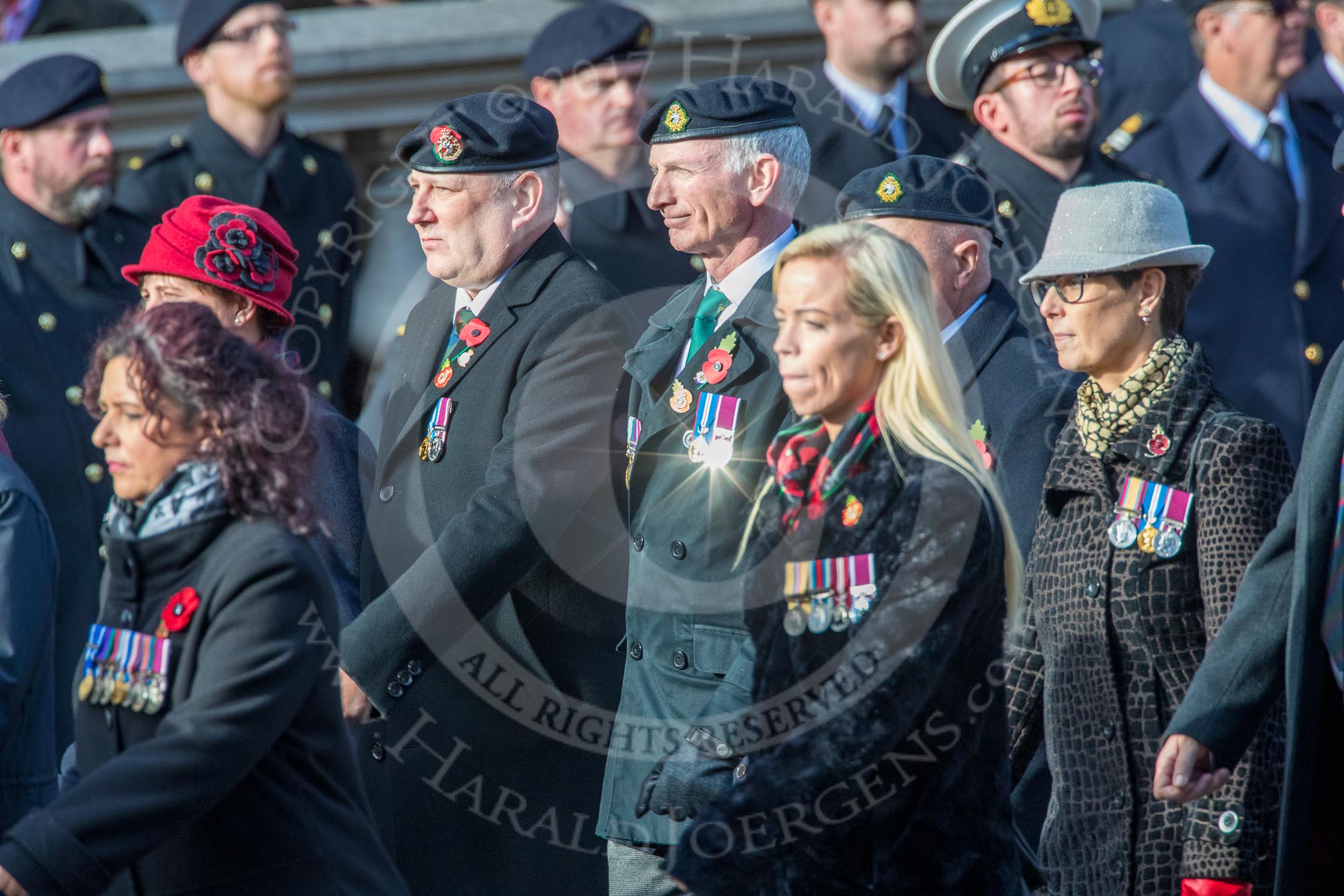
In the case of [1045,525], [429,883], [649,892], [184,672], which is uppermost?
[1045,525]

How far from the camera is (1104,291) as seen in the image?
14.4 ft

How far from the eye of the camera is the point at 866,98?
685cm

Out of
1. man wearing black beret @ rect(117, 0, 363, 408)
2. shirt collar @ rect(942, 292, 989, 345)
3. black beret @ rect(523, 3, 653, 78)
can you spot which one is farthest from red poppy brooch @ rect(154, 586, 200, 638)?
black beret @ rect(523, 3, 653, 78)

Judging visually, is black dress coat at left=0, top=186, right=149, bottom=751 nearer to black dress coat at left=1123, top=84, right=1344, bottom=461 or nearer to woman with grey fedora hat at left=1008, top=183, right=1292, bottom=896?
woman with grey fedora hat at left=1008, top=183, right=1292, bottom=896

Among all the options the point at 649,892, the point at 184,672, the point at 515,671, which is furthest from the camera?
the point at 515,671

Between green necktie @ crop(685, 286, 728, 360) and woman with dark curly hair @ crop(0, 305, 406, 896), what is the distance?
120cm

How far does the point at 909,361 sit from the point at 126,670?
56.3 inches

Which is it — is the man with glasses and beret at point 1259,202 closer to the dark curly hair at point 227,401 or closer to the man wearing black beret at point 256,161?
the man wearing black beret at point 256,161

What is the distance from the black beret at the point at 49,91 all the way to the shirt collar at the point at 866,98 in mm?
2530

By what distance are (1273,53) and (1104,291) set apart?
2957mm

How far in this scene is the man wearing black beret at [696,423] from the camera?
13.8 ft

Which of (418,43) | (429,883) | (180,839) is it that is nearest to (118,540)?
(180,839)

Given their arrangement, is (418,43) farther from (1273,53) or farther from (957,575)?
(957,575)

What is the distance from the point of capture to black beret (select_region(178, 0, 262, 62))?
23.7 ft
